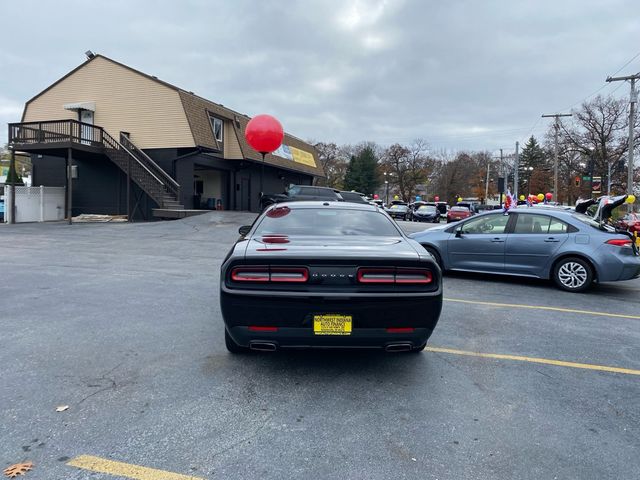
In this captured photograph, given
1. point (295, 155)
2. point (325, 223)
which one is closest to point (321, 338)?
point (325, 223)

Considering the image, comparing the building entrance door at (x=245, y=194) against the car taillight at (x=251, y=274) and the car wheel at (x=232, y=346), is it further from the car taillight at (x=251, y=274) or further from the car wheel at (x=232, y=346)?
the car taillight at (x=251, y=274)

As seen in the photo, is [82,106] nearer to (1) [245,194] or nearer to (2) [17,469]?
(1) [245,194]

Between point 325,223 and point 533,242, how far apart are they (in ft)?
16.9

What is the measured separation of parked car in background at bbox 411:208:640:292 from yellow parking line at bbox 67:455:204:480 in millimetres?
7330

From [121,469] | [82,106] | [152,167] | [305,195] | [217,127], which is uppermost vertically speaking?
[82,106]

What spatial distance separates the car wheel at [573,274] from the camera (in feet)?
25.3

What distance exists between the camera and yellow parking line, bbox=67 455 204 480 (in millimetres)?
2436

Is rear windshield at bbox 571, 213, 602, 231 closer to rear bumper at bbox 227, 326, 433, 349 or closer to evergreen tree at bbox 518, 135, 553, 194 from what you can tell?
rear bumper at bbox 227, 326, 433, 349

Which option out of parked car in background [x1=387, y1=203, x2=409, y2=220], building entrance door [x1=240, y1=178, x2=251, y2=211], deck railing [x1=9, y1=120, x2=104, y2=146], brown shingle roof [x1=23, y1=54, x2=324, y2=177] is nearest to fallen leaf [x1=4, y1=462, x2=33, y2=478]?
deck railing [x1=9, y1=120, x2=104, y2=146]

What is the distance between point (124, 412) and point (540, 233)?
7.47 meters

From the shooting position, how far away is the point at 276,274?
3.49 m

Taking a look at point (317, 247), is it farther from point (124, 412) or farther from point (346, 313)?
point (124, 412)

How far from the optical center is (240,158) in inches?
1016

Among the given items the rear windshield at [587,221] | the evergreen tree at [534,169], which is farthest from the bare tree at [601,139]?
the rear windshield at [587,221]
